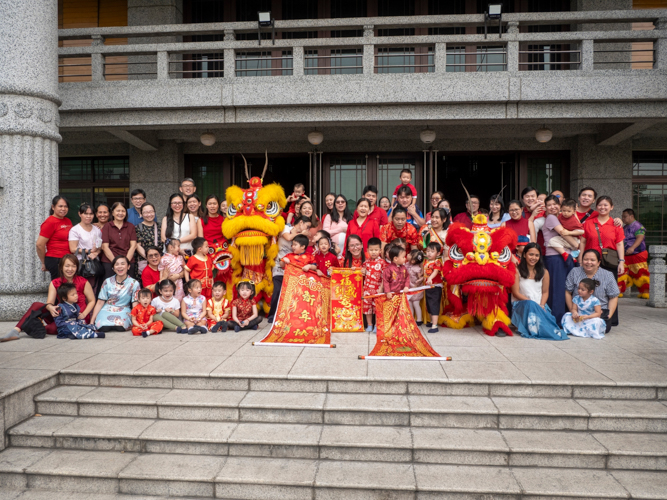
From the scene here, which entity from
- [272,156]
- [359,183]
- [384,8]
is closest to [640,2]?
[384,8]

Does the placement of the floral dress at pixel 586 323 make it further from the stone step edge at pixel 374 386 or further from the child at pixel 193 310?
the child at pixel 193 310

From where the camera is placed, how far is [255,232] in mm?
5973

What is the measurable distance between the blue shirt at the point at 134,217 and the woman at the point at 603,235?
244 inches

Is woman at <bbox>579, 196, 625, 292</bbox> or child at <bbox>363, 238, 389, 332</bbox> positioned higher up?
woman at <bbox>579, 196, 625, 292</bbox>

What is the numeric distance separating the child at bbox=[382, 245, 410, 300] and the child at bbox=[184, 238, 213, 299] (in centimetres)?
240

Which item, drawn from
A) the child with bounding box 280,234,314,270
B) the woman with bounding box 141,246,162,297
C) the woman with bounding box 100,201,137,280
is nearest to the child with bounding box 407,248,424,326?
the child with bounding box 280,234,314,270

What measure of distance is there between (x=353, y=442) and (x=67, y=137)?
9.46 metres

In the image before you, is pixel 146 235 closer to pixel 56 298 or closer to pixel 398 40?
pixel 56 298

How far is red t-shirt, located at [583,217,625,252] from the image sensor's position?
19.9 feet

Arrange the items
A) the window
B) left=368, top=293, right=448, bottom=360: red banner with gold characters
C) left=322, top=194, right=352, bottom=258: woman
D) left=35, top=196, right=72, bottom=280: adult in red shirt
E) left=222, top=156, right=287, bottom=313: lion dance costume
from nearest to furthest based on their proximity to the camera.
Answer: left=368, top=293, right=448, bottom=360: red banner with gold characters < left=222, top=156, right=287, bottom=313: lion dance costume < left=35, top=196, right=72, bottom=280: adult in red shirt < left=322, top=194, right=352, bottom=258: woman < the window

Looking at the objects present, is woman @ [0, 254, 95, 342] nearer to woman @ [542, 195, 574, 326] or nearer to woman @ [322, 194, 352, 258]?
woman @ [322, 194, 352, 258]

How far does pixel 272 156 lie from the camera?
33.6 feet

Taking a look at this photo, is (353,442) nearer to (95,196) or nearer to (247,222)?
(247,222)

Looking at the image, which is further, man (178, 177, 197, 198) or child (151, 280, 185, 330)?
man (178, 177, 197, 198)
